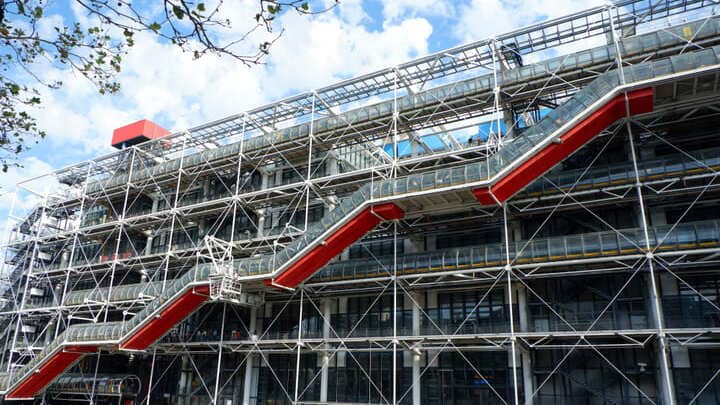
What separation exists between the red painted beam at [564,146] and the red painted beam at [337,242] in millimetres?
3683

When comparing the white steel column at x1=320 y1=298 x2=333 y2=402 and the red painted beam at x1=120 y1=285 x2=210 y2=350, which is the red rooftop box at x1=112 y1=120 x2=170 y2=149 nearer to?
the red painted beam at x1=120 y1=285 x2=210 y2=350

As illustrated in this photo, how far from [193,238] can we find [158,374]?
749cm

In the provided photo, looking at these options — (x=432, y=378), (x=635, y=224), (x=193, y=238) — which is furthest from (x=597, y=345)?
(x=193, y=238)

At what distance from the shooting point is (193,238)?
31.4 metres

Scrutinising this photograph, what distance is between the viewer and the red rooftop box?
4200 centimetres

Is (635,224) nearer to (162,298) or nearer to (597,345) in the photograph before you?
(597,345)

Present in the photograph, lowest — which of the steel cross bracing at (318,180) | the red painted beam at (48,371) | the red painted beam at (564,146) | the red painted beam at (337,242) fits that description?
the red painted beam at (48,371)

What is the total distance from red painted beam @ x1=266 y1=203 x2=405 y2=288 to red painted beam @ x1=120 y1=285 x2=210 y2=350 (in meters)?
3.79

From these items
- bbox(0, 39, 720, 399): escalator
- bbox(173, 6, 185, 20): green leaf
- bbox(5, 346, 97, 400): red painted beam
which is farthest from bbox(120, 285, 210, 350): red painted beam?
bbox(173, 6, 185, 20): green leaf

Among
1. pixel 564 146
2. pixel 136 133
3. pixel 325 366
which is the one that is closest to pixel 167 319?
pixel 325 366

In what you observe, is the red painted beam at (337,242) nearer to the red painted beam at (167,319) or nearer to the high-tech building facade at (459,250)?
the high-tech building facade at (459,250)

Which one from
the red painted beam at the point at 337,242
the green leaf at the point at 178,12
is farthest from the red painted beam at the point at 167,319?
the green leaf at the point at 178,12

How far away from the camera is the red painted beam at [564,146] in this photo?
17.8m

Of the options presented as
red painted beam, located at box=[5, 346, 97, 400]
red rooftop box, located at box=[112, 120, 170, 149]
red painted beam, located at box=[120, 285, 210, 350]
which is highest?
red rooftop box, located at box=[112, 120, 170, 149]
